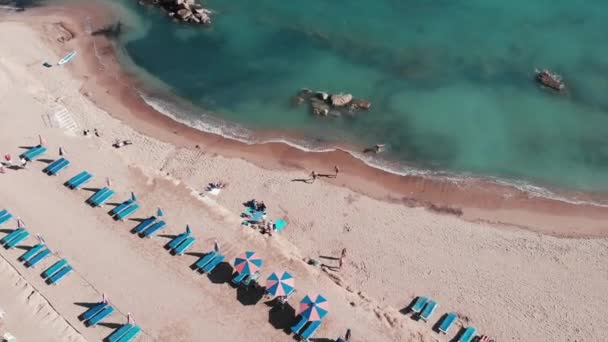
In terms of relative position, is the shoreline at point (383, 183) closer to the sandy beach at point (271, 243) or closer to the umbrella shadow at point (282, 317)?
the sandy beach at point (271, 243)

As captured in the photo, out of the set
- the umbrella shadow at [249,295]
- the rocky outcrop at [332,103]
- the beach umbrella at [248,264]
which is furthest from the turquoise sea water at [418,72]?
the umbrella shadow at [249,295]

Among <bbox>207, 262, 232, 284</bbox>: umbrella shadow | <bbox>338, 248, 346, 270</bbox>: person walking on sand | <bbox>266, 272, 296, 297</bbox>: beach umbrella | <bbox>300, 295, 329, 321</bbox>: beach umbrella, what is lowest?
<bbox>338, 248, 346, 270</bbox>: person walking on sand

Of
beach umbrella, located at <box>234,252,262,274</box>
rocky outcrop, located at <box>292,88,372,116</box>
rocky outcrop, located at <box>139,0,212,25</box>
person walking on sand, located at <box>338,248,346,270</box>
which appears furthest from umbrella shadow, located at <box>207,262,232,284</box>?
rocky outcrop, located at <box>139,0,212,25</box>

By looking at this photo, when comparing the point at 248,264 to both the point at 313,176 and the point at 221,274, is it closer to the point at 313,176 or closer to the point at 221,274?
the point at 221,274

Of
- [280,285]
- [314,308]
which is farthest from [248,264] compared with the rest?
[314,308]

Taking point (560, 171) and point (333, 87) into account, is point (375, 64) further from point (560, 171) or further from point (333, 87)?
point (560, 171)

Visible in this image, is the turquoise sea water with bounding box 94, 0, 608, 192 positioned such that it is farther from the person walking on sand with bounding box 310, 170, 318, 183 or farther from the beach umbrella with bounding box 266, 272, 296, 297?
the beach umbrella with bounding box 266, 272, 296, 297

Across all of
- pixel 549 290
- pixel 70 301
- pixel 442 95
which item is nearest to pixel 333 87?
pixel 442 95
